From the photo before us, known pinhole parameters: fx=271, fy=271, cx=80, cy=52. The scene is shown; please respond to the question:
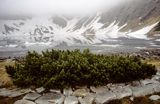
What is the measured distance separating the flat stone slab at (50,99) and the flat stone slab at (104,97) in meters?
1.67

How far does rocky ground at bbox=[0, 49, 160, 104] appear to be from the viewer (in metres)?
12.5

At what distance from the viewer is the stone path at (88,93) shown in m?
12.5

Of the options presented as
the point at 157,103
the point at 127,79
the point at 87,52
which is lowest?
the point at 157,103

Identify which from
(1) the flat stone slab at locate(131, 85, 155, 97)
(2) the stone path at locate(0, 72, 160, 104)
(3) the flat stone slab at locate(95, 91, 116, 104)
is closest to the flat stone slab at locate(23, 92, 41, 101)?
(2) the stone path at locate(0, 72, 160, 104)

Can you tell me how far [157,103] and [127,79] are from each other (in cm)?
225

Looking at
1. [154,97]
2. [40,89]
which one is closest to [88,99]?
[40,89]

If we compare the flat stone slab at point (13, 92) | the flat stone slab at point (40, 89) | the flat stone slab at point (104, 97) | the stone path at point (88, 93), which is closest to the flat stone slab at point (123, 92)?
the stone path at point (88, 93)

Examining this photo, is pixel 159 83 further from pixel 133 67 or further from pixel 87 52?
pixel 87 52

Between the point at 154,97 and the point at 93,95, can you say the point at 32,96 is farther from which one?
the point at 154,97

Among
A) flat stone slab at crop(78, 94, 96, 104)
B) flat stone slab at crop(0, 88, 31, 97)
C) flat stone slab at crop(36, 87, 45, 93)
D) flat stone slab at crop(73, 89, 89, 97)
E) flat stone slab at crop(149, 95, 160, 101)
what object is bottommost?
flat stone slab at crop(149, 95, 160, 101)

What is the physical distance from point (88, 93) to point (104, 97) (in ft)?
2.71

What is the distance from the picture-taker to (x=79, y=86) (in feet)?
44.7

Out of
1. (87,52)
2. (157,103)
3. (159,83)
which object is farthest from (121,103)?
(87,52)

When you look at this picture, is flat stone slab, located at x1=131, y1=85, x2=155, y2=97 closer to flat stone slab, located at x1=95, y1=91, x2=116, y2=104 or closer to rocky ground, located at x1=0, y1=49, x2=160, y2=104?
rocky ground, located at x1=0, y1=49, x2=160, y2=104
